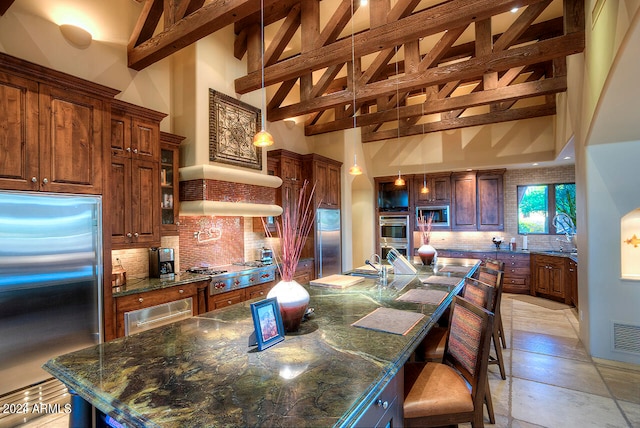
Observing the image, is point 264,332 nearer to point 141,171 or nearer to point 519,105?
point 141,171

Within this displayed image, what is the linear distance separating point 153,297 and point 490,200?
637 cm

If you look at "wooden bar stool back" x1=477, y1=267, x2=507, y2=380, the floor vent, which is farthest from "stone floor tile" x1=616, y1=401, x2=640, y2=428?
the floor vent

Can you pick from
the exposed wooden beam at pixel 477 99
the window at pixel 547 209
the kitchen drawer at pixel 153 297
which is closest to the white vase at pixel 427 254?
the exposed wooden beam at pixel 477 99

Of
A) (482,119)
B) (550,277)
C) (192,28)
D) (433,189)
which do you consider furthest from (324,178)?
(550,277)

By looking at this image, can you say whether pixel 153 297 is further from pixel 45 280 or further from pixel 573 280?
pixel 573 280

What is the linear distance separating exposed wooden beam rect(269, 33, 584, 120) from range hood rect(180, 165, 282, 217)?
167 centimetres

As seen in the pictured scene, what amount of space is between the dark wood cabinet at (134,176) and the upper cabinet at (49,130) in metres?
0.27

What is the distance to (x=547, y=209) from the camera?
248 inches

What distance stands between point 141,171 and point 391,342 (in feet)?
9.80

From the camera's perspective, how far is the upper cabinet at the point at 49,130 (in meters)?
2.19

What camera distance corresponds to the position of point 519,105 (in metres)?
6.31

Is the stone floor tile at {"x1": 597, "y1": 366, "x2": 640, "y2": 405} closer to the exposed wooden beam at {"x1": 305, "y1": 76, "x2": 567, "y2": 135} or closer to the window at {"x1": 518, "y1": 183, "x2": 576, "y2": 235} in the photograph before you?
the exposed wooden beam at {"x1": 305, "y1": 76, "x2": 567, "y2": 135}

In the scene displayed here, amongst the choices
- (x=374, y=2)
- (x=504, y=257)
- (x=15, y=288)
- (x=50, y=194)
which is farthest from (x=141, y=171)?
(x=504, y=257)

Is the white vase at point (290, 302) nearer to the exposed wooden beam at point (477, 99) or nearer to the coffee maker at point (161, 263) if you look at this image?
the coffee maker at point (161, 263)
